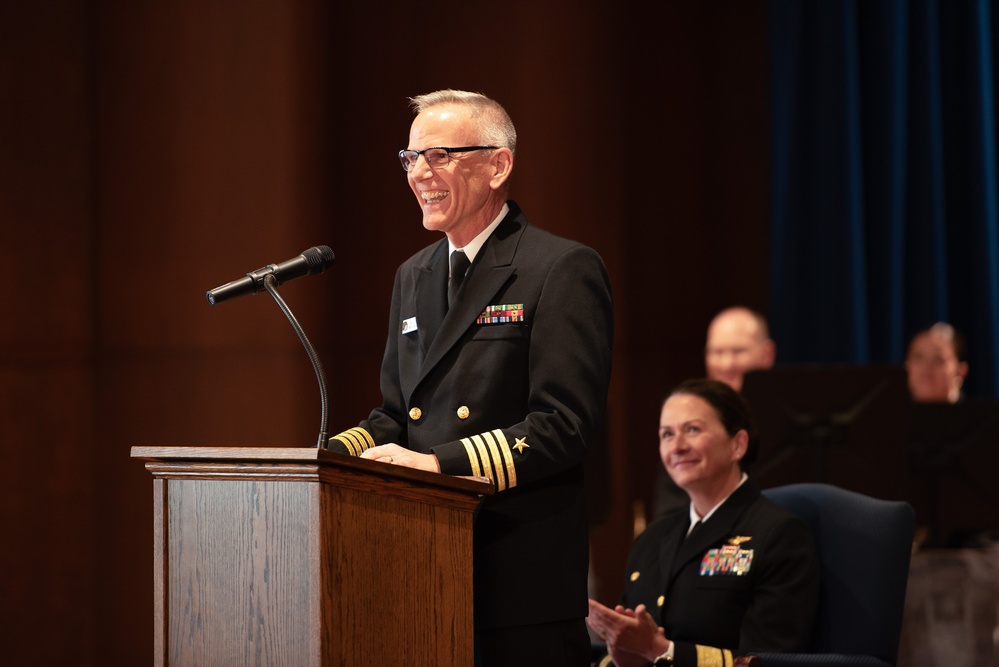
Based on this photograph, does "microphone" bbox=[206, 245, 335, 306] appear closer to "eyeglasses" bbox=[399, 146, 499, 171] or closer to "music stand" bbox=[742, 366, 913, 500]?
"eyeglasses" bbox=[399, 146, 499, 171]

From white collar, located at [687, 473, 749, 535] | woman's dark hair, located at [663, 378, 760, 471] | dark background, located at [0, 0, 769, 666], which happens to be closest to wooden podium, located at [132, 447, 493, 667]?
white collar, located at [687, 473, 749, 535]

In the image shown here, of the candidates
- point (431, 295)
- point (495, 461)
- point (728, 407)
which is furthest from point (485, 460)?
point (728, 407)

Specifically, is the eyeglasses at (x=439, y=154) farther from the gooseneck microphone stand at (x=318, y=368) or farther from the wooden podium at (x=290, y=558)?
the wooden podium at (x=290, y=558)

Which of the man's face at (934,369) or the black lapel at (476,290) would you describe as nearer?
the black lapel at (476,290)

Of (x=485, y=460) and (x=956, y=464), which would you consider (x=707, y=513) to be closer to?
(x=485, y=460)

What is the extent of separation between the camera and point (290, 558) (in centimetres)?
159

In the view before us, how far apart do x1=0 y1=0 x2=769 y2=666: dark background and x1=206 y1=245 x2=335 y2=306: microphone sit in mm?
3095

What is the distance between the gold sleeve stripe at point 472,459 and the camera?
182cm

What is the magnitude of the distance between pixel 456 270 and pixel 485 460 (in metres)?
0.39

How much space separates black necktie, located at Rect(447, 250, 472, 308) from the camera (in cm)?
209

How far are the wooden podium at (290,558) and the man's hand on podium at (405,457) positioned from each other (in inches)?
1.9

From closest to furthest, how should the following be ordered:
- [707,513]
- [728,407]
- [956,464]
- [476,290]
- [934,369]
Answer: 1. [476,290]
2. [707,513]
3. [728,407]
4. [956,464]
5. [934,369]

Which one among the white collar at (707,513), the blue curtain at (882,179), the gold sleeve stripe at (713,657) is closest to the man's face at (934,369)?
the blue curtain at (882,179)

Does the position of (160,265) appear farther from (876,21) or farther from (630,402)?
(876,21)
